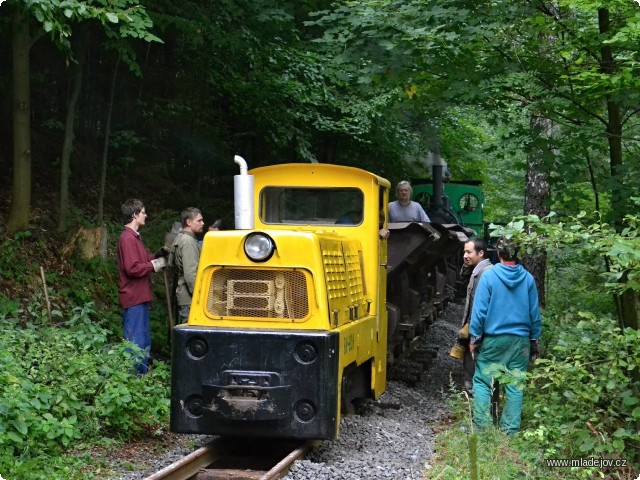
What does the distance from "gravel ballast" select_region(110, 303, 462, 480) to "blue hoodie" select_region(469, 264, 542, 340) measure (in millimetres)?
1168

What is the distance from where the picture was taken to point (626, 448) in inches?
272

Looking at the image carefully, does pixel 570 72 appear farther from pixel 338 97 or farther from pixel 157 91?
pixel 157 91

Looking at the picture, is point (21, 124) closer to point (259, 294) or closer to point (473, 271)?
point (259, 294)

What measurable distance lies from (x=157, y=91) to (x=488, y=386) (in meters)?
12.1

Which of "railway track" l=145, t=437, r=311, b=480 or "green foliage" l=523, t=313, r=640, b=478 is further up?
"green foliage" l=523, t=313, r=640, b=478

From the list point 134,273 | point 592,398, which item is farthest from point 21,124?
point 592,398

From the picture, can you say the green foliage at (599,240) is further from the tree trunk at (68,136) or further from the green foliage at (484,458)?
the tree trunk at (68,136)

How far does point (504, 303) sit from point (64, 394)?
396 cm

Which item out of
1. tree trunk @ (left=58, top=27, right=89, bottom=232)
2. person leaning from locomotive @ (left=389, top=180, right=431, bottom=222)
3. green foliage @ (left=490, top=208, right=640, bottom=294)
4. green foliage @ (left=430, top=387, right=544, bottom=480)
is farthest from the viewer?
tree trunk @ (left=58, top=27, right=89, bottom=232)

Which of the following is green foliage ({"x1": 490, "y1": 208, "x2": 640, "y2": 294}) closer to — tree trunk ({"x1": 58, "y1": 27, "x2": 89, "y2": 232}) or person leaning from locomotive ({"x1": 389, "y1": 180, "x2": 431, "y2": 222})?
person leaning from locomotive ({"x1": 389, "y1": 180, "x2": 431, "y2": 222})

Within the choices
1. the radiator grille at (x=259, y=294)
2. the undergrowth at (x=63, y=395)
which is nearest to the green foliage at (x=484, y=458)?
the radiator grille at (x=259, y=294)

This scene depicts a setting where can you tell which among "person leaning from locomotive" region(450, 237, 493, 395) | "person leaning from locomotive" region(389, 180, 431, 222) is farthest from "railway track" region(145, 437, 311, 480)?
"person leaning from locomotive" region(389, 180, 431, 222)

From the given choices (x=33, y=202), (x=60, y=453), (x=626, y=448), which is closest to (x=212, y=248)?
(x=60, y=453)

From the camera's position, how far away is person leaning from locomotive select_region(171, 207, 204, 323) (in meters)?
9.02
